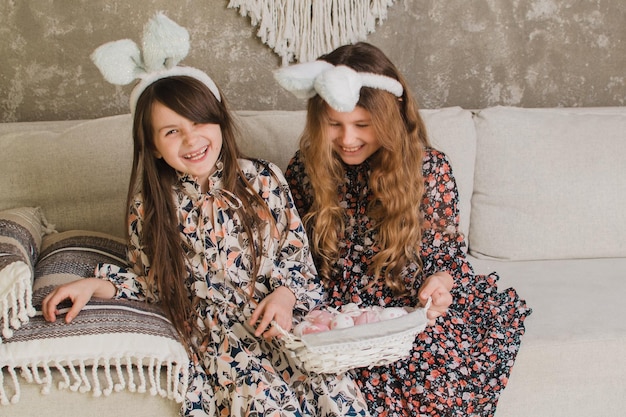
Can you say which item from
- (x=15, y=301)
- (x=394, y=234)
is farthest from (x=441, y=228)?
(x=15, y=301)

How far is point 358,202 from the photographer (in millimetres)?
1535

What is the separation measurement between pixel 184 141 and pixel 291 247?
0.34 metres

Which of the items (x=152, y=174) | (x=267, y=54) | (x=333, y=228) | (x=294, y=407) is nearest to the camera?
(x=294, y=407)

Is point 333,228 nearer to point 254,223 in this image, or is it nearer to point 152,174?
point 254,223

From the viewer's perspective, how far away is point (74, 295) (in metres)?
1.28

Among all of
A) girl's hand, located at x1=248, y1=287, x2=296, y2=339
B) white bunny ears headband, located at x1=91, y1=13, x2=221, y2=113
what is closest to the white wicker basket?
girl's hand, located at x1=248, y1=287, x2=296, y2=339

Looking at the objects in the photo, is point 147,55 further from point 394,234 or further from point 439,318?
point 439,318

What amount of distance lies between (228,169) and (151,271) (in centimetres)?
28

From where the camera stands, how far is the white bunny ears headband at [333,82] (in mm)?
1282

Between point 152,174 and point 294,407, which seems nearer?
point 294,407

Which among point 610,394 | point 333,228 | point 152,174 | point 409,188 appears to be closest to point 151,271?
point 152,174

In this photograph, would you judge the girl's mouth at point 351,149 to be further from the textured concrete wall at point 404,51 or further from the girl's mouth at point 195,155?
the textured concrete wall at point 404,51

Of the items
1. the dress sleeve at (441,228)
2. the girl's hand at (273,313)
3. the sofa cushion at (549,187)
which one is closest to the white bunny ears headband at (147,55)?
the girl's hand at (273,313)

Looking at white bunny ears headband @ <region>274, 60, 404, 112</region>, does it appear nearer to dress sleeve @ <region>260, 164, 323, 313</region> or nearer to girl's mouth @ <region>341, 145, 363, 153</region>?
girl's mouth @ <region>341, 145, 363, 153</region>
